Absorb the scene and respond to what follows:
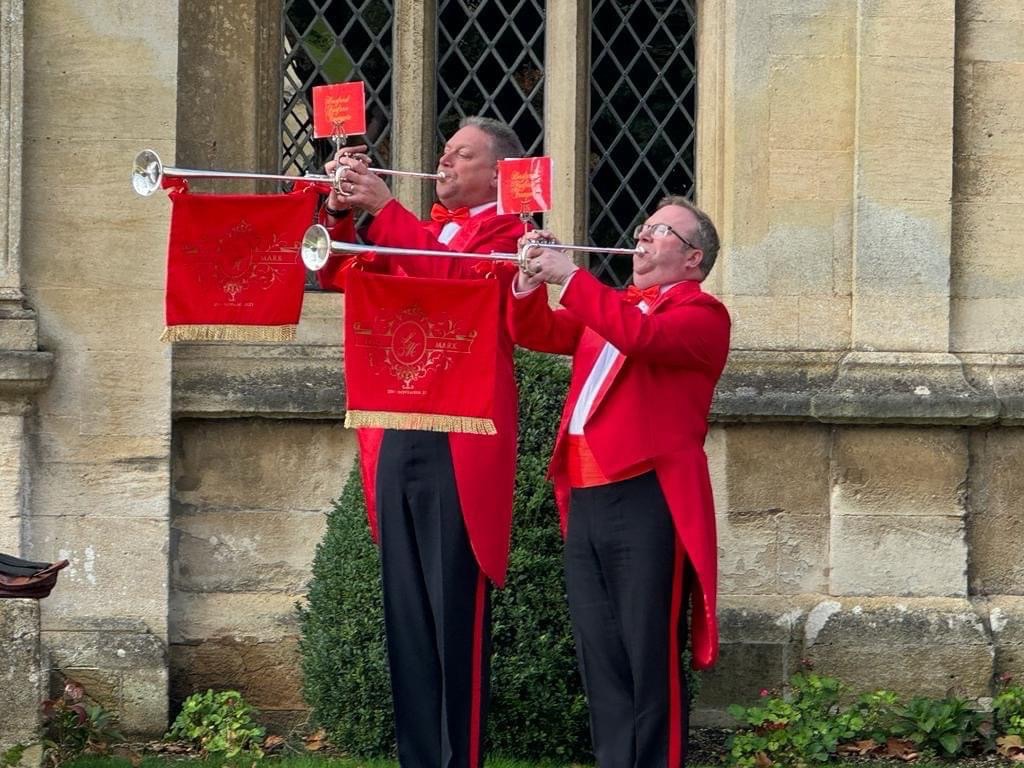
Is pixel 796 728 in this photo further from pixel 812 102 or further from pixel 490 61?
pixel 490 61

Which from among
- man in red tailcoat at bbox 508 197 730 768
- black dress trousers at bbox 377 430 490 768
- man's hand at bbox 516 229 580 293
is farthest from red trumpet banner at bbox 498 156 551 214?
black dress trousers at bbox 377 430 490 768

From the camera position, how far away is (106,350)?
6652mm

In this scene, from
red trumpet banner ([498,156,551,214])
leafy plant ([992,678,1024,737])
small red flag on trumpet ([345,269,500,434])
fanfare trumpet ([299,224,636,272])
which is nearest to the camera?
red trumpet banner ([498,156,551,214])

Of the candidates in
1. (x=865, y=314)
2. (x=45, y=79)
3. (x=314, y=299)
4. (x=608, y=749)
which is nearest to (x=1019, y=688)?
(x=865, y=314)

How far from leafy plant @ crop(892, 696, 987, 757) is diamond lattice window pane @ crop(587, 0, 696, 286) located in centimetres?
200

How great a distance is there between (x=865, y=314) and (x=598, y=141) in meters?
1.27

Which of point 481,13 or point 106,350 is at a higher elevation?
point 481,13

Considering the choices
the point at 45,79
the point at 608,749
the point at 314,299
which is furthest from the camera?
the point at 314,299

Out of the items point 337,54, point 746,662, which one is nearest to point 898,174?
point 746,662

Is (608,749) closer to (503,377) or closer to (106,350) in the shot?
(503,377)

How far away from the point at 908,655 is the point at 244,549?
8.07ft

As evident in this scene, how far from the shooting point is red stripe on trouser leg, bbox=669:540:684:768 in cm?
471

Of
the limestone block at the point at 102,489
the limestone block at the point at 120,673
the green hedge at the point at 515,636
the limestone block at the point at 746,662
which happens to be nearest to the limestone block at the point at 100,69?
the limestone block at the point at 102,489

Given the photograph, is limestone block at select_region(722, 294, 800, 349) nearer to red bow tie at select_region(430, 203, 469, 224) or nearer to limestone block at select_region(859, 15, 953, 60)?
limestone block at select_region(859, 15, 953, 60)
